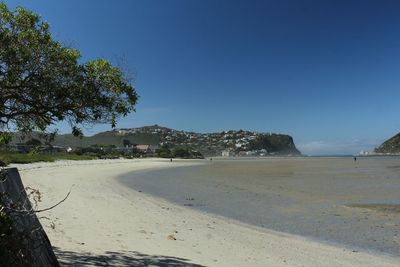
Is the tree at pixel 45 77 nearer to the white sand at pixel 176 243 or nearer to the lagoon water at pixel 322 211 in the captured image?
the white sand at pixel 176 243

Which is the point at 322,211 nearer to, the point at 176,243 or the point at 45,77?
the point at 176,243

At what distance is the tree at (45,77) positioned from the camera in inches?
279

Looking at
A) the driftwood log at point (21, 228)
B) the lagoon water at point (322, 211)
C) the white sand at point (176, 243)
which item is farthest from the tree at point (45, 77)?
the lagoon water at point (322, 211)

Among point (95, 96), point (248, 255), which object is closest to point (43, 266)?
point (95, 96)

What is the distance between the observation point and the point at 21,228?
6.23 metres

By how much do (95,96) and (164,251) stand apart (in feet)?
16.6

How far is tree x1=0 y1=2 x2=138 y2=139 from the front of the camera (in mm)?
7094

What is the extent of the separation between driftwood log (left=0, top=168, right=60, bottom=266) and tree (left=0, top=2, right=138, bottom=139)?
127cm

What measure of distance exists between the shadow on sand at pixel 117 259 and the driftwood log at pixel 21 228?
6.89 ft

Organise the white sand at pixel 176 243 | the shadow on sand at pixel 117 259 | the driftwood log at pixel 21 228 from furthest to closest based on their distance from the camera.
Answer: the white sand at pixel 176 243, the shadow on sand at pixel 117 259, the driftwood log at pixel 21 228

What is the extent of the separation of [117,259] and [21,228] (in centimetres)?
383

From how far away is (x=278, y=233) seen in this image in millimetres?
15234

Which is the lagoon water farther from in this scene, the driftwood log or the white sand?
the driftwood log

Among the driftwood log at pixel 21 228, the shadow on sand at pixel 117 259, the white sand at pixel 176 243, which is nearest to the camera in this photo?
the driftwood log at pixel 21 228
